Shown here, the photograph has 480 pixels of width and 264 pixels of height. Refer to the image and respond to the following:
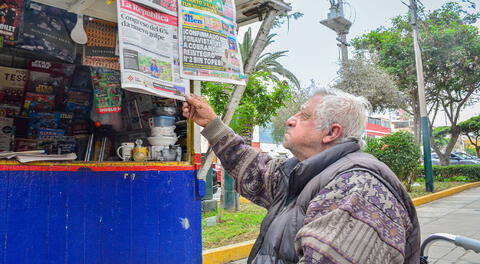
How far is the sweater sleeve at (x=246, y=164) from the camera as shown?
75.5 inches

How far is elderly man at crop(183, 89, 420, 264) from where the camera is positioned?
3.56 ft

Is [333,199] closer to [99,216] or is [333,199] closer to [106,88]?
[99,216]

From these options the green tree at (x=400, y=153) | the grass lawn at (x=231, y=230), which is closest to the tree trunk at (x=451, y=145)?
the green tree at (x=400, y=153)

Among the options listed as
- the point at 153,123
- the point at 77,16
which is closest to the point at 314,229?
the point at 153,123

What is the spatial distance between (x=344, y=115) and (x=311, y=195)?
396 millimetres

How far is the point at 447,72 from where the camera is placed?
56.0 feet

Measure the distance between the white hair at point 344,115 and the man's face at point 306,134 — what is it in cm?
3

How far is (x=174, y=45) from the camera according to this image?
2.40m

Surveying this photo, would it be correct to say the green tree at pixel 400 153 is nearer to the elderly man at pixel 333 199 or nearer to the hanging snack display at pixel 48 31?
the hanging snack display at pixel 48 31

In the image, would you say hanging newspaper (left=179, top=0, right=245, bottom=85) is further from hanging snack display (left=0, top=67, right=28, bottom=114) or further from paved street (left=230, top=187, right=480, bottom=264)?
paved street (left=230, top=187, right=480, bottom=264)

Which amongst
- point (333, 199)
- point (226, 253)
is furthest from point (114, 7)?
point (226, 253)

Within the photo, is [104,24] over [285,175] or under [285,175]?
over

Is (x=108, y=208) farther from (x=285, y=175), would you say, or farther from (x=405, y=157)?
(x=405, y=157)

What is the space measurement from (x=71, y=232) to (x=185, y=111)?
1311mm
